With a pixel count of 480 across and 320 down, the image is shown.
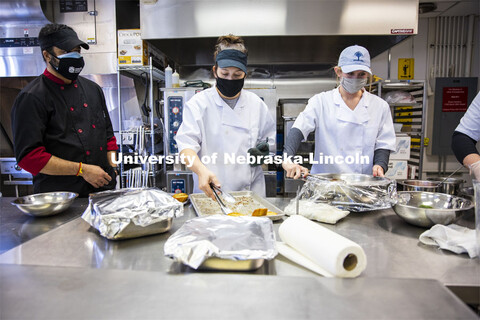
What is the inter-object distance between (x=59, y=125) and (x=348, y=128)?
1888mm

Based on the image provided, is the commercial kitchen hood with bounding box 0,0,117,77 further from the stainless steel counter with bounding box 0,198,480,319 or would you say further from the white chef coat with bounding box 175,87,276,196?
the stainless steel counter with bounding box 0,198,480,319

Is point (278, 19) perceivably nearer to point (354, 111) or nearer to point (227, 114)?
point (354, 111)

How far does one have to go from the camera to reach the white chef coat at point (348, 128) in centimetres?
198

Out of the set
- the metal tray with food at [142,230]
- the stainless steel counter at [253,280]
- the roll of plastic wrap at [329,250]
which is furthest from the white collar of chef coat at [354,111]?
the metal tray with food at [142,230]

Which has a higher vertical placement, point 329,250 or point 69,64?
point 69,64

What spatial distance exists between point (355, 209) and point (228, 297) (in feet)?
2.99

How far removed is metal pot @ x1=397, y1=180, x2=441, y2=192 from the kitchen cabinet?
1.93m

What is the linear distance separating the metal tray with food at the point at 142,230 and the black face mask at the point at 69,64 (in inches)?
49.0

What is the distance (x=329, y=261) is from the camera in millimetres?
739

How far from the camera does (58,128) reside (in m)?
1.71

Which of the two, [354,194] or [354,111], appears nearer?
[354,194]

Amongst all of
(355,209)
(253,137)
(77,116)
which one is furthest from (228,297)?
(77,116)

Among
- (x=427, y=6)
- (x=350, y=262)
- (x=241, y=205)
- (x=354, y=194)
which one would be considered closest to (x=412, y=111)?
(x=427, y=6)

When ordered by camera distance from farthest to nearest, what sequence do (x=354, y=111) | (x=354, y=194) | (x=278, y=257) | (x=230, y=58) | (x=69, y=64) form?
(x=354, y=111)
(x=69, y=64)
(x=230, y=58)
(x=354, y=194)
(x=278, y=257)
